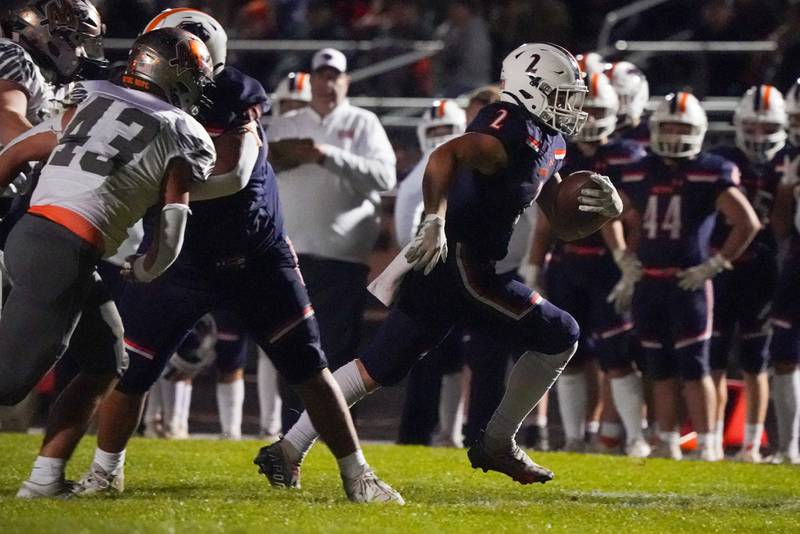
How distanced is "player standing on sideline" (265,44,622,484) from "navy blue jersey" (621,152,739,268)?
2.61m

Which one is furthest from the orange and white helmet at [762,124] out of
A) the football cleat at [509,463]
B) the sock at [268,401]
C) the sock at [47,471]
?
the sock at [47,471]

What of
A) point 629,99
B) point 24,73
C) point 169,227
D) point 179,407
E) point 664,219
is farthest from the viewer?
point 629,99

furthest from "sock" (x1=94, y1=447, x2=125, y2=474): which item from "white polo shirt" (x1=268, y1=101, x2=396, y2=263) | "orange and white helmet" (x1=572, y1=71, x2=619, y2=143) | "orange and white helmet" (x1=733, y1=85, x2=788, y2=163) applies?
"orange and white helmet" (x1=733, y1=85, x2=788, y2=163)

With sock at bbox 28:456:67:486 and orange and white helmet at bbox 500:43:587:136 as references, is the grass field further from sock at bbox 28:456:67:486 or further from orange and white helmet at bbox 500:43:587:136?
orange and white helmet at bbox 500:43:587:136

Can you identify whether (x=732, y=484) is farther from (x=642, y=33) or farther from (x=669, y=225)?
(x=642, y=33)

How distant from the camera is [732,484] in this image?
6.54 metres

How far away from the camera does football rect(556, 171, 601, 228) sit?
568 centimetres

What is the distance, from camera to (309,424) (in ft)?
18.8

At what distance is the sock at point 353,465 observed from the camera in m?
5.28

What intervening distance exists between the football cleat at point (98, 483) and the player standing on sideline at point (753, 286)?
391 cm

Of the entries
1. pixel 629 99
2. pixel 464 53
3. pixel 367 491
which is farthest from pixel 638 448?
pixel 464 53

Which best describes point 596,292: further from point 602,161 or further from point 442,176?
point 442,176

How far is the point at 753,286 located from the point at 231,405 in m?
3.03

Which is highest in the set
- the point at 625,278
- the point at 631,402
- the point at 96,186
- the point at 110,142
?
the point at 110,142
